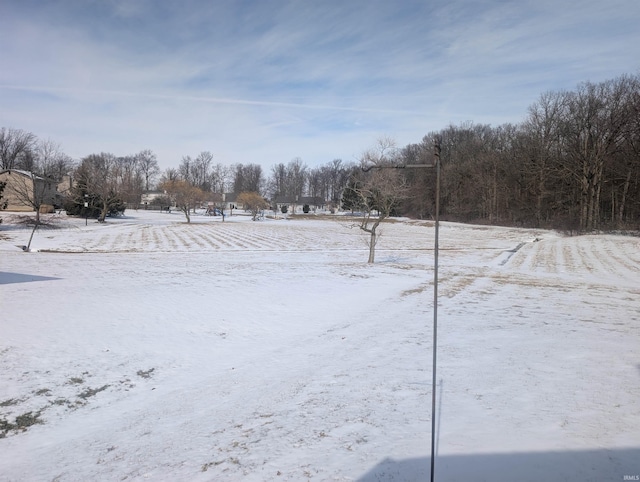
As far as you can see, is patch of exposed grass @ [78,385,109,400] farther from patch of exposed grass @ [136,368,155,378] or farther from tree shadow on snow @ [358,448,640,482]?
tree shadow on snow @ [358,448,640,482]

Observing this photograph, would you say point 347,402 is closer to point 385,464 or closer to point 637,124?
point 385,464

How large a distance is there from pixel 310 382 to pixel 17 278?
12.2 m

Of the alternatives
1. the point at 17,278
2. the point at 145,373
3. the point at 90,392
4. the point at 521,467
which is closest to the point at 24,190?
the point at 17,278

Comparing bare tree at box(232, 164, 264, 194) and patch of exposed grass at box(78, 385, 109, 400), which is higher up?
bare tree at box(232, 164, 264, 194)

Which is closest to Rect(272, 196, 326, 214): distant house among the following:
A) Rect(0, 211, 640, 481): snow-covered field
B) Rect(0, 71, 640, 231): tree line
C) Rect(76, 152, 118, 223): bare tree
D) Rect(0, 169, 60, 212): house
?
Rect(0, 71, 640, 231): tree line

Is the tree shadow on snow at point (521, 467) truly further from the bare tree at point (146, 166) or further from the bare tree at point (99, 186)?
the bare tree at point (146, 166)

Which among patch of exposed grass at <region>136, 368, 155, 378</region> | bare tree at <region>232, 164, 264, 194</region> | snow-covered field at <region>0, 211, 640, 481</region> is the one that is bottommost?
patch of exposed grass at <region>136, 368, 155, 378</region>

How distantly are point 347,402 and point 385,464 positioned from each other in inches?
53.0

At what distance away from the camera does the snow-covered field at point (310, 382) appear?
3602 millimetres

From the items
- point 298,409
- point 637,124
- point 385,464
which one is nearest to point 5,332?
point 298,409

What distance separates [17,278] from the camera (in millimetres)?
12555

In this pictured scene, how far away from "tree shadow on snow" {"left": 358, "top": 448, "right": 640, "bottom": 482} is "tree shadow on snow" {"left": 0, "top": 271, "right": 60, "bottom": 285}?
13260mm

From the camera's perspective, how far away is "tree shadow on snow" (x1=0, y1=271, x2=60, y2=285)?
1200 cm

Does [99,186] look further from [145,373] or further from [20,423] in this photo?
[20,423]
